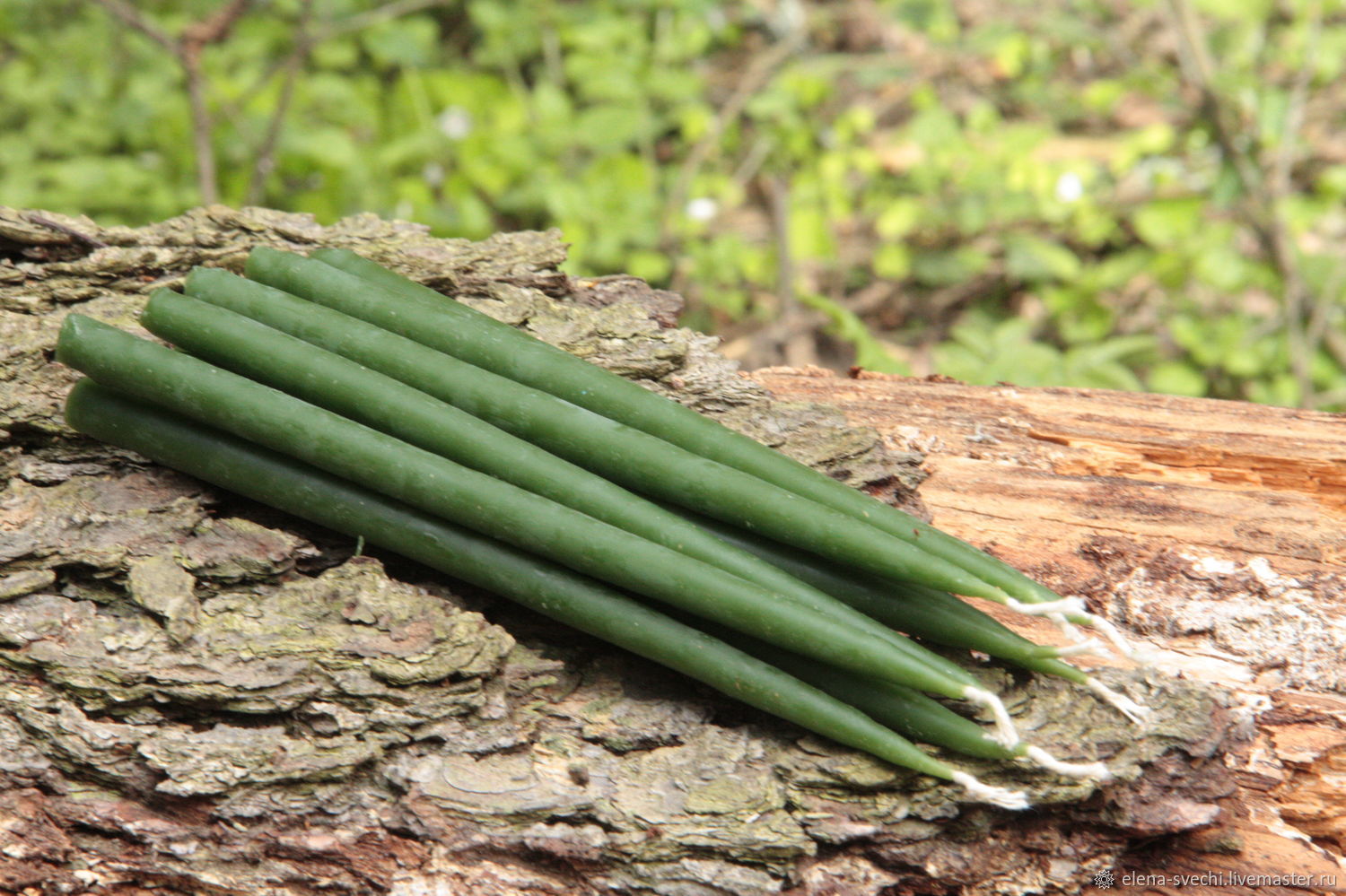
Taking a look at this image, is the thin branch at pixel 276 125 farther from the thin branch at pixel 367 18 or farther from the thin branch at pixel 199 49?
the thin branch at pixel 199 49

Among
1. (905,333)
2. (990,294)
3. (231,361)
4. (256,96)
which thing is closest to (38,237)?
(231,361)

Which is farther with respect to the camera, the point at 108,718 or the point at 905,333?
the point at 905,333

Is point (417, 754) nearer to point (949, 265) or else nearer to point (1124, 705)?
point (1124, 705)

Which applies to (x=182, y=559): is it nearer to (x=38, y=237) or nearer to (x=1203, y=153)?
(x=38, y=237)

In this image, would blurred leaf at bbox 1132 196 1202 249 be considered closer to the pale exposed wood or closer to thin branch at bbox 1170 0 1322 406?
thin branch at bbox 1170 0 1322 406

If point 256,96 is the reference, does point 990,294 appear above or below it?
above

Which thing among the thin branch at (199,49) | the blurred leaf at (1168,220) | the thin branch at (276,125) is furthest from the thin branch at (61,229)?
the blurred leaf at (1168,220)
